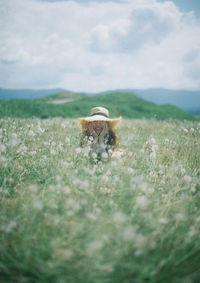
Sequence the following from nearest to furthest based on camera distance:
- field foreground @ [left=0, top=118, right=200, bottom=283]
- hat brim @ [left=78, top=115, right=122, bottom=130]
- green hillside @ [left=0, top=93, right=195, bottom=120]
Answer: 1. field foreground @ [left=0, top=118, right=200, bottom=283]
2. hat brim @ [left=78, top=115, right=122, bottom=130]
3. green hillside @ [left=0, top=93, right=195, bottom=120]

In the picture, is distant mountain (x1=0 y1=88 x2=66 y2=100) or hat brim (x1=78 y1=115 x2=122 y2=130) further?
distant mountain (x1=0 y1=88 x2=66 y2=100)

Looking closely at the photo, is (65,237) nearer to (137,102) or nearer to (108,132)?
(108,132)

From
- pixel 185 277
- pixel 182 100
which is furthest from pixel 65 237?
pixel 182 100

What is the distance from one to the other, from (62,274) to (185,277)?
1.03 m

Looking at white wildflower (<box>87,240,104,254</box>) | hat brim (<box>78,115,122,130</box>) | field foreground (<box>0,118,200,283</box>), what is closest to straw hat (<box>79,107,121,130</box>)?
hat brim (<box>78,115,122,130</box>)

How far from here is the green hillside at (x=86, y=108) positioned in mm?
15625

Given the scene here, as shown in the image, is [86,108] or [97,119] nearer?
[97,119]

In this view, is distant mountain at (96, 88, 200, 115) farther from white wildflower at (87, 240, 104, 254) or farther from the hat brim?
white wildflower at (87, 240, 104, 254)

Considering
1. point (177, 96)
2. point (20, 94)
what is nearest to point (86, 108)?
point (20, 94)

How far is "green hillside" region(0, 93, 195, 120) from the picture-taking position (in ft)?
51.3

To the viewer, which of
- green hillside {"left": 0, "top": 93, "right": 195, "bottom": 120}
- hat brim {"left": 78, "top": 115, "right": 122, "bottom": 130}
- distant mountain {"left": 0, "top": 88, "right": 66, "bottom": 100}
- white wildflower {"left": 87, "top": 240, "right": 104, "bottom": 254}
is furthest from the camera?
green hillside {"left": 0, "top": 93, "right": 195, "bottom": 120}

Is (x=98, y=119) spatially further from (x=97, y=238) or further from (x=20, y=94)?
(x=20, y=94)

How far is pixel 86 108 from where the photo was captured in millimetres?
20266

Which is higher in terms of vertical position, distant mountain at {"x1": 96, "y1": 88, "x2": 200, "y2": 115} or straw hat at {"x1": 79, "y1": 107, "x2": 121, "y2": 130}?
distant mountain at {"x1": 96, "y1": 88, "x2": 200, "y2": 115}
